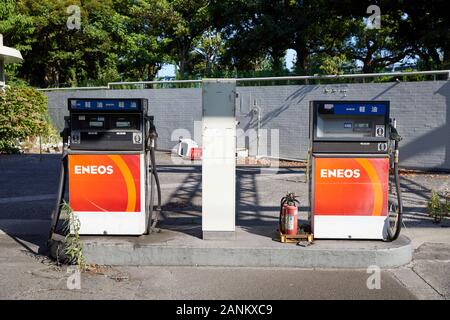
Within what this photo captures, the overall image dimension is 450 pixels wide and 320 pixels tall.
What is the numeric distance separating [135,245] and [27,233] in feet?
8.00

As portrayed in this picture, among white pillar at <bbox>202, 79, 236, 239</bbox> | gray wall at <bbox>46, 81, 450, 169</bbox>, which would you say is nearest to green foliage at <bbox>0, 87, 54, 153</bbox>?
gray wall at <bbox>46, 81, 450, 169</bbox>

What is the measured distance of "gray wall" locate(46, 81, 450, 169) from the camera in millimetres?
14539

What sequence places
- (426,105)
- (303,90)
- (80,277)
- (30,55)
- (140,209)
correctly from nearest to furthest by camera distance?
(80,277) → (140,209) → (426,105) → (303,90) → (30,55)

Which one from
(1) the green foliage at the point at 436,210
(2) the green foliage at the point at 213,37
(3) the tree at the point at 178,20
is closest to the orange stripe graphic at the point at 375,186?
(1) the green foliage at the point at 436,210

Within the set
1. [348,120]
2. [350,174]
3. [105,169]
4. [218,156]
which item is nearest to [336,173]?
[350,174]

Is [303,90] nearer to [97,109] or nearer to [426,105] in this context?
[426,105]

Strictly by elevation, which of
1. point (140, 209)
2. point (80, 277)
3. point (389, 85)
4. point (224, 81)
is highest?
point (389, 85)

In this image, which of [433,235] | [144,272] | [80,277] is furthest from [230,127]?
[433,235]

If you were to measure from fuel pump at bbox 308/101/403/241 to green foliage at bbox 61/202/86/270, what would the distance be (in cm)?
274

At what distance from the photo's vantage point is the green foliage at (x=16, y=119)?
18.9 meters

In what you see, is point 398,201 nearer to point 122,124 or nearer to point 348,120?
point 348,120

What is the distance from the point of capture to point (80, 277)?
18.7 feet

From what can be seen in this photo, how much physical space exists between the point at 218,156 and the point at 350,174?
5.22 ft

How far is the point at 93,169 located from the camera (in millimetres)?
6504
